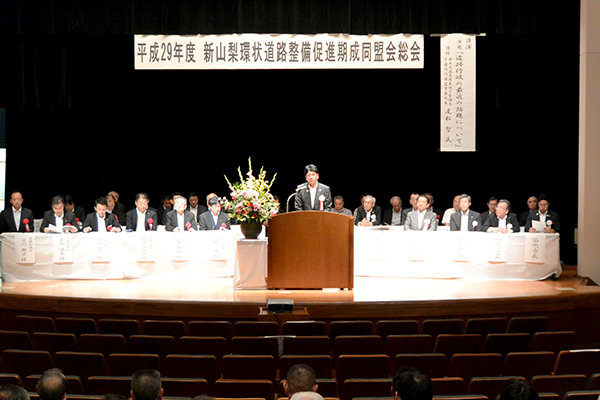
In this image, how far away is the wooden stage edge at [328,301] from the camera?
6.37 metres

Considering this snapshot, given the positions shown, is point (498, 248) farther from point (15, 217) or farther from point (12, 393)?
point (15, 217)

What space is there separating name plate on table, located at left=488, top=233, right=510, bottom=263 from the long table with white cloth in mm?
12

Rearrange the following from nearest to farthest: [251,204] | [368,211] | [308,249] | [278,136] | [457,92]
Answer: [251,204]
[308,249]
[457,92]
[368,211]
[278,136]

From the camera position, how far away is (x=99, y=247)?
795 centimetres

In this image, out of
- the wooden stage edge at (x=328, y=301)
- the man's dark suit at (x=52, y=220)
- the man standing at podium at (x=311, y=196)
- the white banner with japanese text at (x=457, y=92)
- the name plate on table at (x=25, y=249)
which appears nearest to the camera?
the wooden stage edge at (x=328, y=301)

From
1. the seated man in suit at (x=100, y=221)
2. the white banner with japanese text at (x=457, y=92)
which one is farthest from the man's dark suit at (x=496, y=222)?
the seated man in suit at (x=100, y=221)

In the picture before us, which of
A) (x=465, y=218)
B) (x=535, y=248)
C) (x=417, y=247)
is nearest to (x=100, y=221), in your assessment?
(x=417, y=247)

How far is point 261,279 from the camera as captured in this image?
6.98m

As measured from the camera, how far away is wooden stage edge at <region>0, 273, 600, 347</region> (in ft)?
20.9

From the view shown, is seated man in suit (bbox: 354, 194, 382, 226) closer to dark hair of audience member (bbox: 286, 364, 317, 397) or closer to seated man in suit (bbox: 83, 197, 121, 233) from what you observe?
seated man in suit (bbox: 83, 197, 121, 233)

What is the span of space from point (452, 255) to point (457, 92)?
3.09m

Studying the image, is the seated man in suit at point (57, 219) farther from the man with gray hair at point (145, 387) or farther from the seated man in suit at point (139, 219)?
the man with gray hair at point (145, 387)

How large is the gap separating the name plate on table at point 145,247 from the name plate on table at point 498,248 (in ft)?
14.1

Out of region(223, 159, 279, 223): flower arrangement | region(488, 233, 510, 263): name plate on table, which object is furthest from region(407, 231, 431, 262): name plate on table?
region(223, 159, 279, 223): flower arrangement
